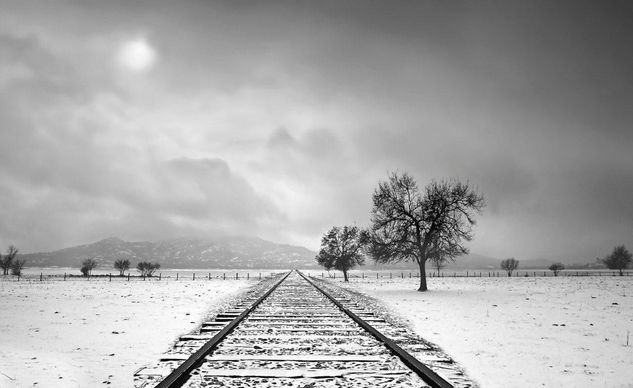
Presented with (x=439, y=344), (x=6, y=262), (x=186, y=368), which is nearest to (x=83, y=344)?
(x=186, y=368)

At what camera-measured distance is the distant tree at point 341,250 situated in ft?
198

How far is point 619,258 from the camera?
381ft

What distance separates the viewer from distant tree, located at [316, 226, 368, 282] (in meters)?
60.3

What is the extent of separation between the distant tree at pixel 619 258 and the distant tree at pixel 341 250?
97042mm

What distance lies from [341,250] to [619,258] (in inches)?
4038

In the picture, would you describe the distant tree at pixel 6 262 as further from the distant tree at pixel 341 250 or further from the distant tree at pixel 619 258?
the distant tree at pixel 619 258

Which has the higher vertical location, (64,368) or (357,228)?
(357,228)

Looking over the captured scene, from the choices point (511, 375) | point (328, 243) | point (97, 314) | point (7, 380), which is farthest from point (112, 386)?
point (328, 243)

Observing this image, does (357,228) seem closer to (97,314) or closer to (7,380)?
(97,314)

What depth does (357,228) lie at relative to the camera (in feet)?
204

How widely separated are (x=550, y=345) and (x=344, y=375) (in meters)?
6.48

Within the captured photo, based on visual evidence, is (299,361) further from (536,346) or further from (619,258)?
(619,258)

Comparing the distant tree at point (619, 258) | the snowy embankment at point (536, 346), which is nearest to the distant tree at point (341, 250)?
the snowy embankment at point (536, 346)

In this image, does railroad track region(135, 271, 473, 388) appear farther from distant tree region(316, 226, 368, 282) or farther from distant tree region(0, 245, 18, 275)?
distant tree region(0, 245, 18, 275)
